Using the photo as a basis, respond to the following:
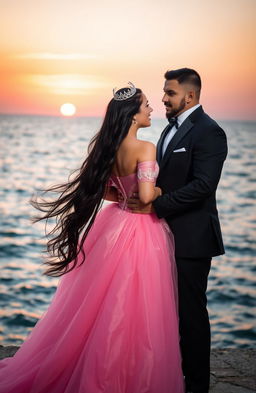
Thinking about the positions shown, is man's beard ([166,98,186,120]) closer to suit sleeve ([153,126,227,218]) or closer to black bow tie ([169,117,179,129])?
black bow tie ([169,117,179,129])

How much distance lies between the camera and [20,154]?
147 feet

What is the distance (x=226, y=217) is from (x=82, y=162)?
1672 cm

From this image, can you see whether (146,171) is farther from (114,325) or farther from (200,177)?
(114,325)

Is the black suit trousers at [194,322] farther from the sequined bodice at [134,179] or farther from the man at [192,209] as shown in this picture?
the sequined bodice at [134,179]

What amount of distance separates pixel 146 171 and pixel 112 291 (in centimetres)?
74

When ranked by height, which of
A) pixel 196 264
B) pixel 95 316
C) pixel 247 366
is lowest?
pixel 247 366

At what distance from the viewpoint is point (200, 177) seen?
367cm

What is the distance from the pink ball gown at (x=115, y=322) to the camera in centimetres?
340

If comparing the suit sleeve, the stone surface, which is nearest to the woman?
the suit sleeve

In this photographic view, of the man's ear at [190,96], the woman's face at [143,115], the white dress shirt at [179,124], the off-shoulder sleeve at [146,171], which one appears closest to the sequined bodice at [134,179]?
the off-shoulder sleeve at [146,171]

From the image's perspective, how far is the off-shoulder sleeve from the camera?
3.58 metres

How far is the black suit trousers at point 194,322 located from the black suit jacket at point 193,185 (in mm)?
96

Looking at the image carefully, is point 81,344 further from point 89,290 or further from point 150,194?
A: point 150,194

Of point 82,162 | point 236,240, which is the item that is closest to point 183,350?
point 82,162
